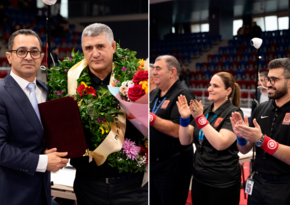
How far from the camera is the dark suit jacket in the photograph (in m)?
1.33

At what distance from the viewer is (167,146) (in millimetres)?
2225

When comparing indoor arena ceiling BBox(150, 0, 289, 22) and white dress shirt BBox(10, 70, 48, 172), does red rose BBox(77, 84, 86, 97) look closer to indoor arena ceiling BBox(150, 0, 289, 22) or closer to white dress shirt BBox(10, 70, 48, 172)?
white dress shirt BBox(10, 70, 48, 172)

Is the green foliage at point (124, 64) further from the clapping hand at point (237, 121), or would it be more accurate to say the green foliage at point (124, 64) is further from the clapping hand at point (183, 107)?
the clapping hand at point (237, 121)

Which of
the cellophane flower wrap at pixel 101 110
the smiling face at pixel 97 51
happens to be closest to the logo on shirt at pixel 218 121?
the cellophane flower wrap at pixel 101 110

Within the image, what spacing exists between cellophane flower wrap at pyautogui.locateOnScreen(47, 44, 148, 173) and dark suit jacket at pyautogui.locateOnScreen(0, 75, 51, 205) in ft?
0.68

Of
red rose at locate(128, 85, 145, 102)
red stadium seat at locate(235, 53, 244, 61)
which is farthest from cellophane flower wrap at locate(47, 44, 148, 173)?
red stadium seat at locate(235, 53, 244, 61)

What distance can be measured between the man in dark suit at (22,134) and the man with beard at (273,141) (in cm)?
108

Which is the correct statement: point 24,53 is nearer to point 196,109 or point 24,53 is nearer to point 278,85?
point 196,109

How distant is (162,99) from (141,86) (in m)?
0.88

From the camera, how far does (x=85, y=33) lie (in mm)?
1550

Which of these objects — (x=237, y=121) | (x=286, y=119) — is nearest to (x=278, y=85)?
(x=286, y=119)

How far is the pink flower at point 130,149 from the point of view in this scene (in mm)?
1555

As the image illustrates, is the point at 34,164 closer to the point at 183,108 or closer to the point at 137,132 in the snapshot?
the point at 137,132

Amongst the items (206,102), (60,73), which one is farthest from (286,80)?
(206,102)
